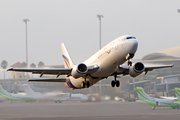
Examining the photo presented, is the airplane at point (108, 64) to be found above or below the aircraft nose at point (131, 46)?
below

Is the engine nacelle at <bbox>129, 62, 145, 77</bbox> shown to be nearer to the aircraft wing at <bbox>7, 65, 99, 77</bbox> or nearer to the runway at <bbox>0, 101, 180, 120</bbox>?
the aircraft wing at <bbox>7, 65, 99, 77</bbox>

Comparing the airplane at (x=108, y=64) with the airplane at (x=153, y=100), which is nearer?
the airplane at (x=108, y=64)

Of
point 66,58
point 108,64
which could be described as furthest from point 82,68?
point 66,58

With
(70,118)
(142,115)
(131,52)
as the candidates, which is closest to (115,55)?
(131,52)

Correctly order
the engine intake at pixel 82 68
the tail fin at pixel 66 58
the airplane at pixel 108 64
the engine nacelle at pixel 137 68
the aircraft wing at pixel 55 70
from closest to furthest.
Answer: the airplane at pixel 108 64
the engine intake at pixel 82 68
the aircraft wing at pixel 55 70
the engine nacelle at pixel 137 68
the tail fin at pixel 66 58

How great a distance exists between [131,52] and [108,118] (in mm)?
38399

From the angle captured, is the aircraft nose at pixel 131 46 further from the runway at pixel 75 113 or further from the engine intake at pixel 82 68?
the runway at pixel 75 113

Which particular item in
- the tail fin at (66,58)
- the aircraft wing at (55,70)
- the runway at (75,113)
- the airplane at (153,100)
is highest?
the tail fin at (66,58)

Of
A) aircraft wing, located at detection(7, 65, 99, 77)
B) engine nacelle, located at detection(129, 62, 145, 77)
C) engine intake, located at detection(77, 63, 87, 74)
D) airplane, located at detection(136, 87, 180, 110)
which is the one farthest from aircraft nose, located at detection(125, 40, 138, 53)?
airplane, located at detection(136, 87, 180, 110)

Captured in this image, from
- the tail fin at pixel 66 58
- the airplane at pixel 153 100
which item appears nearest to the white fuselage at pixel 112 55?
the tail fin at pixel 66 58

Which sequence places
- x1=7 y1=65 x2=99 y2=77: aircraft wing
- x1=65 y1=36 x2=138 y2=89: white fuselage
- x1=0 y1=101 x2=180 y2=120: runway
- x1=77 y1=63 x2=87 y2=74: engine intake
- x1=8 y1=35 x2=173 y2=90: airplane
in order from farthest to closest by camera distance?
x1=0 y1=101 x2=180 y2=120: runway
x1=7 y1=65 x2=99 y2=77: aircraft wing
x1=77 y1=63 x2=87 y2=74: engine intake
x1=8 y1=35 x2=173 y2=90: airplane
x1=65 y1=36 x2=138 y2=89: white fuselage

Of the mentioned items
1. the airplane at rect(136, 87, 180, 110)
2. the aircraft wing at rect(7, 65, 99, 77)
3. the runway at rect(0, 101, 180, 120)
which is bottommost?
the runway at rect(0, 101, 180, 120)

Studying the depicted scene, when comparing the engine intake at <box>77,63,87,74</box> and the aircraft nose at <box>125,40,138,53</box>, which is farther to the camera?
the engine intake at <box>77,63,87,74</box>

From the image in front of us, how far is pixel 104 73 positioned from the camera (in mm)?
34594
